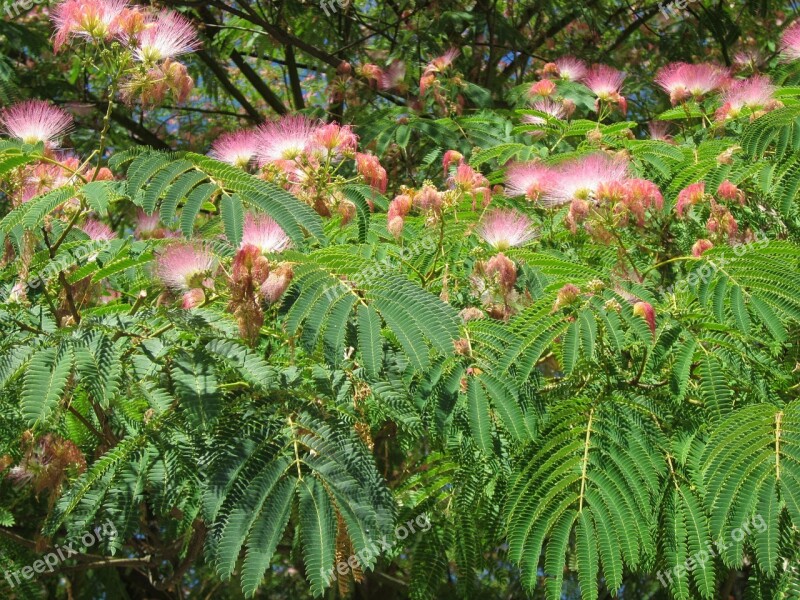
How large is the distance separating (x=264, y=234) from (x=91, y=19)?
0.84 meters

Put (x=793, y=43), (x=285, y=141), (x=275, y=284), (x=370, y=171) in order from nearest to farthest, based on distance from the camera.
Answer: (x=275, y=284) < (x=285, y=141) < (x=370, y=171) < (x=793, y=43)

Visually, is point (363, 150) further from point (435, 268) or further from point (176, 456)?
point (176, 456)

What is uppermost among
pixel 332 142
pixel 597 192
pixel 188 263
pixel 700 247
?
pixel 332 142

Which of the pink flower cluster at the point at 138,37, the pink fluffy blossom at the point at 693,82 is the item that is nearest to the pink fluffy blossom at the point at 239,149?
the pink flower cluster at the point at 138,37

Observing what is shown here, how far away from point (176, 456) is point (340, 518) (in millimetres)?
623

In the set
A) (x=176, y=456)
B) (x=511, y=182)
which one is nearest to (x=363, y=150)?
(x=511, y=182)

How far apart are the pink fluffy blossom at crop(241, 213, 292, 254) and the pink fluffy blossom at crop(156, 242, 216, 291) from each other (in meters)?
0.13

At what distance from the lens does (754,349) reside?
10.9 ft

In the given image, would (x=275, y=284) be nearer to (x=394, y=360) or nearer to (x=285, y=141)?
(x=394, y=360)

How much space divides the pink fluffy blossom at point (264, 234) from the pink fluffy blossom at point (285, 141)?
2.04 ft

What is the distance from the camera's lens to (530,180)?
3863 mm

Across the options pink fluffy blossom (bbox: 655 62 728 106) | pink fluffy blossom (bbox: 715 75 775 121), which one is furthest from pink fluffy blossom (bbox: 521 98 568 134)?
pink fluffy blossom (bbox: 715 75 775 121)

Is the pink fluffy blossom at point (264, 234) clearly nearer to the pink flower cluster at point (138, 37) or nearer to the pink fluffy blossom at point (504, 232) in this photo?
the pink flower cluster at point (138, 37)

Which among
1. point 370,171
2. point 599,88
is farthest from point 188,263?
point 599,88
